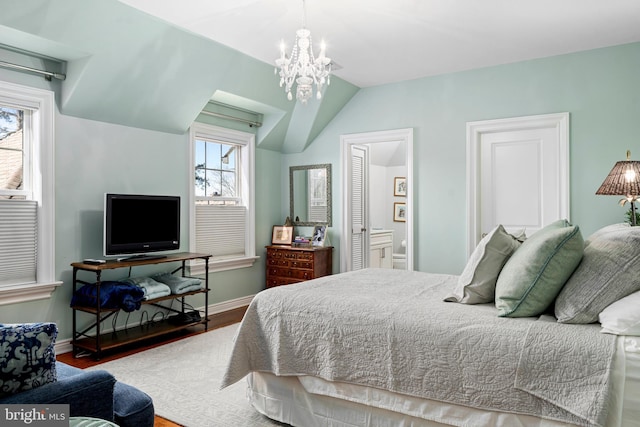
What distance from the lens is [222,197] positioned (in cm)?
520

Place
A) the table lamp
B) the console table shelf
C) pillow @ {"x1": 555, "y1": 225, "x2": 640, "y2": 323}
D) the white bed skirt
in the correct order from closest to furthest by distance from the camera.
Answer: the white bed skirt → pillow @ {"x1": 555, "y1": 225, "x2": 640, "y2": 323} → the table lamp → the console table shelf

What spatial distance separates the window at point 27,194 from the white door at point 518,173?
3.86 metres

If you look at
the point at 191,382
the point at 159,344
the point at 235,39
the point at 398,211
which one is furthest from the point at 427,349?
the point at 398,211

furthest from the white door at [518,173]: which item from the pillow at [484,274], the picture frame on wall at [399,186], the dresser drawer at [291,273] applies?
the picture frame on wall at [399,186]

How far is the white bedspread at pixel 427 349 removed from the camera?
1.60 metres

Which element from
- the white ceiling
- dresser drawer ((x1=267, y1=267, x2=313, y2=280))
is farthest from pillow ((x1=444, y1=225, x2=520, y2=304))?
dresser drawer ((x1=267, y1=267, x2=313, y2=280))

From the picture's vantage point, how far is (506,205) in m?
4.57

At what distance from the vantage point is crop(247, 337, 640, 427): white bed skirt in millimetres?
1523

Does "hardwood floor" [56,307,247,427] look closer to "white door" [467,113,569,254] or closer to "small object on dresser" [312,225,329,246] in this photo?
"small object on dresser" [312,225,329,246]

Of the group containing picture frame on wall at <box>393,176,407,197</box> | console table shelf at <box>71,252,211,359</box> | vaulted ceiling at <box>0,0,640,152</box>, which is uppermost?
vaulted ceiling at <box>0,0,640,152</box>

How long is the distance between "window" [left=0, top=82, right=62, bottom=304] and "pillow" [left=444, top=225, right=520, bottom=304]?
308cm

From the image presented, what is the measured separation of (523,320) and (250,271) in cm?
405

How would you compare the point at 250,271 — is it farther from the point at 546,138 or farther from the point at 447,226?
the point at 546,138

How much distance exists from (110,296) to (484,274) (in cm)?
278
